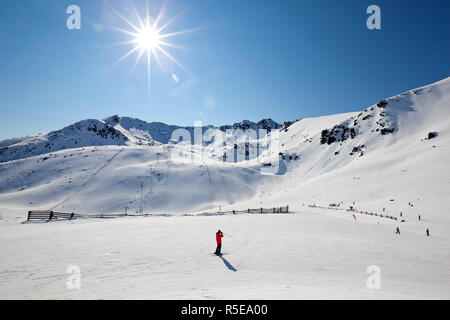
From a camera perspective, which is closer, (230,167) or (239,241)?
(239,241)

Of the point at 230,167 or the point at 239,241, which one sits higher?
the point at 230,167

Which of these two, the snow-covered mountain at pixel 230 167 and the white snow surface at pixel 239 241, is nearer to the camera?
the white snow surface at pixel 239 241

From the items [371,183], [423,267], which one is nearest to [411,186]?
[371,183]

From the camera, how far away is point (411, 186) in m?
44.5

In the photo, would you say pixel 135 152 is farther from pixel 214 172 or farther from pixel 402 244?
pixel 402 244

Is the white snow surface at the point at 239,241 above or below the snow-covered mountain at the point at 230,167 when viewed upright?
below

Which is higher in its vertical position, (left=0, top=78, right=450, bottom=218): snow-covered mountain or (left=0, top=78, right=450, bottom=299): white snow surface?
(left=0, top=78, right=450, bottom=218): snow-covered mountain

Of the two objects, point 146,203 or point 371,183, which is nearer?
point 371,183

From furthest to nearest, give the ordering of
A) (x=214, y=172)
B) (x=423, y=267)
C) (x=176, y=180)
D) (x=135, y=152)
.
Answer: (x=135, y=152)
(x=214, y=172)
(x=176, y=180)
(x=423, y=267)

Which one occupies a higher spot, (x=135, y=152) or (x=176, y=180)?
(x=135, y=152)

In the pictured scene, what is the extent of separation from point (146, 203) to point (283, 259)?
5883cm

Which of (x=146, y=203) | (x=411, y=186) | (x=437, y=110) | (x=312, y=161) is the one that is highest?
(x=437, y=110)

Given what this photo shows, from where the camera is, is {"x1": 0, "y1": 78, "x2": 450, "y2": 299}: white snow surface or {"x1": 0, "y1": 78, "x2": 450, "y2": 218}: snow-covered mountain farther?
{"x1": 0, "y1": 78, "x2": 450, "y2": 218}: snow-covered mountain
